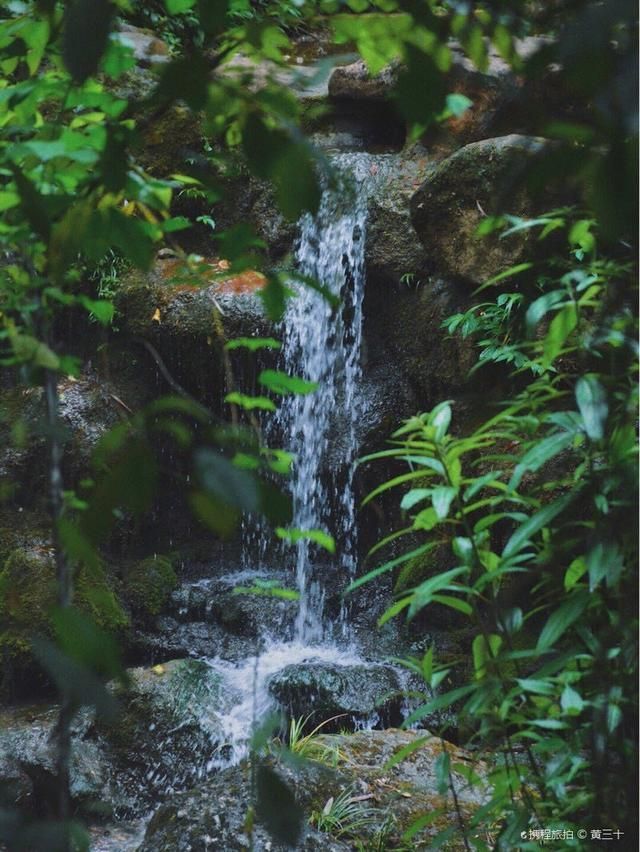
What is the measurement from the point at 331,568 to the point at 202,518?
20.3ft

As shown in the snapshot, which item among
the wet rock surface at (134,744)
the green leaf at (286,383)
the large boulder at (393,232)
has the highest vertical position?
the green leaf at (286,383)

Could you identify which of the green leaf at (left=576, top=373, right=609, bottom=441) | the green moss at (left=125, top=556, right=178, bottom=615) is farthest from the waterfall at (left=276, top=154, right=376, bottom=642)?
the green leaf at (left=576, top=373, right=609, bottom=441)

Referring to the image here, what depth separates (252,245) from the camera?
109cm

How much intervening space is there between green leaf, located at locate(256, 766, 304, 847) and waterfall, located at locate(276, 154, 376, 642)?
581 cm

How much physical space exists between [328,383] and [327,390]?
0.22ft

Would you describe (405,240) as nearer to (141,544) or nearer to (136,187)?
(141,544)

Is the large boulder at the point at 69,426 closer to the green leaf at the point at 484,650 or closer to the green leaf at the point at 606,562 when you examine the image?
the green leaf at the point at 484,650

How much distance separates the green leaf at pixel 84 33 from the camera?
0.77 metres

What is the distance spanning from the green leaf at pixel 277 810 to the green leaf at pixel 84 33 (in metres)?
0.73

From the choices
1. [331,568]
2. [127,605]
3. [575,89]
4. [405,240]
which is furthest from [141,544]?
[575,89]

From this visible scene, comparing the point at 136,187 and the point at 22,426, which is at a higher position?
the point at 136,187

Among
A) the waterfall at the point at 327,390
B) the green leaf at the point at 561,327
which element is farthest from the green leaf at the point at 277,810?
the waterfall at the point at 327,390

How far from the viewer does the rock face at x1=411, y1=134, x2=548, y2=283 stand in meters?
5.16

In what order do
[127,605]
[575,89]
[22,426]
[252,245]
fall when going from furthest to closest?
[127,605] → [252,245] → [22,426] → [575,89]
